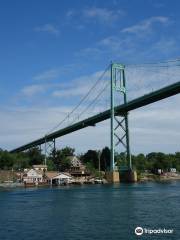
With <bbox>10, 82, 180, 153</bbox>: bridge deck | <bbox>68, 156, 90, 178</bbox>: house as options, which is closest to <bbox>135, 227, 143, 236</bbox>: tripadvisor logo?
<bbox>10, 82, 180, 153</bbox>: bridge deck

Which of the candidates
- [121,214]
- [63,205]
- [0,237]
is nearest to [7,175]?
[63,205]

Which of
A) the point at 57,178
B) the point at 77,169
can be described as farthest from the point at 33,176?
the point at 77,169

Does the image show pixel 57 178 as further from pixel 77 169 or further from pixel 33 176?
pixel 77 169

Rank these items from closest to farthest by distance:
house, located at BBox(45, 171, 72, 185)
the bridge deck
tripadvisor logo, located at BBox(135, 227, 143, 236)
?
tripadvisor logo, located at BBox(135, 227, 143, 236) < the bridge deck < house, located at BBox(45, 171, 72, 185)

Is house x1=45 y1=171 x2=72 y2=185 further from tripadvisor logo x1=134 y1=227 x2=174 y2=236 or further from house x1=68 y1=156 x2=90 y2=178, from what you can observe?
tripadvisor logo x1=134 y1=227 x2=174 y2=236

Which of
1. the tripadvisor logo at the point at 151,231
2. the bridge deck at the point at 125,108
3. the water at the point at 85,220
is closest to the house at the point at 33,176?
the bridge deck at the point at 125,108

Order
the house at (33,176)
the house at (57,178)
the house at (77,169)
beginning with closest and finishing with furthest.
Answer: the house at (33,176) < the house at (57,178) < the house at (77,169)

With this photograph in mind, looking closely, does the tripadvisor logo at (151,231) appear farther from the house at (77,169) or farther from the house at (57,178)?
the house at (77,169)

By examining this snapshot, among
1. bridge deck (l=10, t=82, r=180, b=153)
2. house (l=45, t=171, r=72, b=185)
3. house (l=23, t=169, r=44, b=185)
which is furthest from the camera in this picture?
house (l=45, t=171, r=72, b=185)

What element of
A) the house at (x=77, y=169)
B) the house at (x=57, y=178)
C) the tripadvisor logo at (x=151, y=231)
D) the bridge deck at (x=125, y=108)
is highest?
the bridge deck at (x=125, y=108)

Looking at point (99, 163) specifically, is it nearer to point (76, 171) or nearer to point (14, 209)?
point (76, 171)

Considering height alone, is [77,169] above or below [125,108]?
below

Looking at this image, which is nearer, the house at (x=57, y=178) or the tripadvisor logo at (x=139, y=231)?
the tripadvisor logo at (x=139, y=231)

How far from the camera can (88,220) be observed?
2355cm
